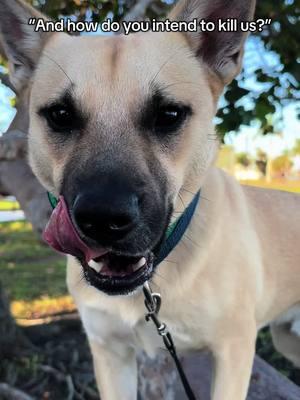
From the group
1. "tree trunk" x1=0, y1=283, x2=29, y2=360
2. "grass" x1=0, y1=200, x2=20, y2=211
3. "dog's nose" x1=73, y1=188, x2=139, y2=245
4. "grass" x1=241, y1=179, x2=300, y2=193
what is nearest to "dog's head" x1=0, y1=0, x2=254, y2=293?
"dog's nose" x1=73, y1=188, x2=139, y2=245

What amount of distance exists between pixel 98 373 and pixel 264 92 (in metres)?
1.88

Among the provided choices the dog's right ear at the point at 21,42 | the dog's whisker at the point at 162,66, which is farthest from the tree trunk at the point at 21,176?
the dog's whisker at the point at 162,66

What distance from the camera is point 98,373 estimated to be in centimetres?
253

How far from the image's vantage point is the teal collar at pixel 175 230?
2051mm

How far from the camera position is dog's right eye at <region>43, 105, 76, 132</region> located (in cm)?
191

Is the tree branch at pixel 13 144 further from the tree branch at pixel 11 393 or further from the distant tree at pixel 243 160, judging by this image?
the distant tree at pixel 243 160

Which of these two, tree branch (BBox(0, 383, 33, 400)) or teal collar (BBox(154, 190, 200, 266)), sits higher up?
teal collar (BBox(154, 190, 200, 266))

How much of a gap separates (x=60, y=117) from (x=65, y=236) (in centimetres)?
49

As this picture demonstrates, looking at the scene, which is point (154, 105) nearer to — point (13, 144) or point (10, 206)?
point (13, 144)

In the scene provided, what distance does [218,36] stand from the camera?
2158mm

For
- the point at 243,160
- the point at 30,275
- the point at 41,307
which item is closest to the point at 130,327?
the point at 41,307

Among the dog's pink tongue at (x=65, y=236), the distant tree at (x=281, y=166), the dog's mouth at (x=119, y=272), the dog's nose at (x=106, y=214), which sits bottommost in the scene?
the distant tree at (x=281, y=166)

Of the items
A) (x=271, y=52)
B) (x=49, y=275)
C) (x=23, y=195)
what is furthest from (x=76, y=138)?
(x=49, y=275)

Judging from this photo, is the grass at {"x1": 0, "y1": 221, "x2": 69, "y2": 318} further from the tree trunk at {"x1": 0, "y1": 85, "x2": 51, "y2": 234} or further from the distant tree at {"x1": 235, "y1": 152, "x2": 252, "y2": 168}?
the distant tree at {"x1": 235, "y1": 152, "x2": 252, "y2": 168}
